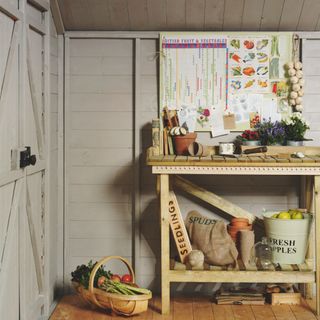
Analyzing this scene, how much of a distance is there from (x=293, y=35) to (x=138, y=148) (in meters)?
1.46

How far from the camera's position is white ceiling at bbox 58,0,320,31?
4320mm

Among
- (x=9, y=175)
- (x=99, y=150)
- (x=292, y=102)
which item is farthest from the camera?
(x=99, y=150)

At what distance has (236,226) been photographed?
4.33 metres

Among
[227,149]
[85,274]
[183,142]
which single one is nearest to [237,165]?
[227,149]

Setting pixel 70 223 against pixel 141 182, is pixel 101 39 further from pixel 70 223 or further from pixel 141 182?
pixel 70 223

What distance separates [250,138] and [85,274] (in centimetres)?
155

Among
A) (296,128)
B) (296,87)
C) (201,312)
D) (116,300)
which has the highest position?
(296,87)

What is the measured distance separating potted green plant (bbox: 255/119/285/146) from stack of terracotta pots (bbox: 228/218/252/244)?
592mm

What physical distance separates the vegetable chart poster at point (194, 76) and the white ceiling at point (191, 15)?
0.12 m

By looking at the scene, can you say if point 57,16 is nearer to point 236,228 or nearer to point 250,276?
point 236,228

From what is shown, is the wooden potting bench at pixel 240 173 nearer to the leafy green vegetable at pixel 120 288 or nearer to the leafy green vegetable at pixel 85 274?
the leafy green vegetable at pixel 120 288

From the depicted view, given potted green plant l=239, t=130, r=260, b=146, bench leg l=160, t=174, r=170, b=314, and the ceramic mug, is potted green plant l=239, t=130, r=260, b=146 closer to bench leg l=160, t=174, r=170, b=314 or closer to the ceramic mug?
the ceramic mug

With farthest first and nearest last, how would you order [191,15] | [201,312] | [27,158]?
[191,15] < [201,312] < [27,158]

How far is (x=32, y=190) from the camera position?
12.3ft
